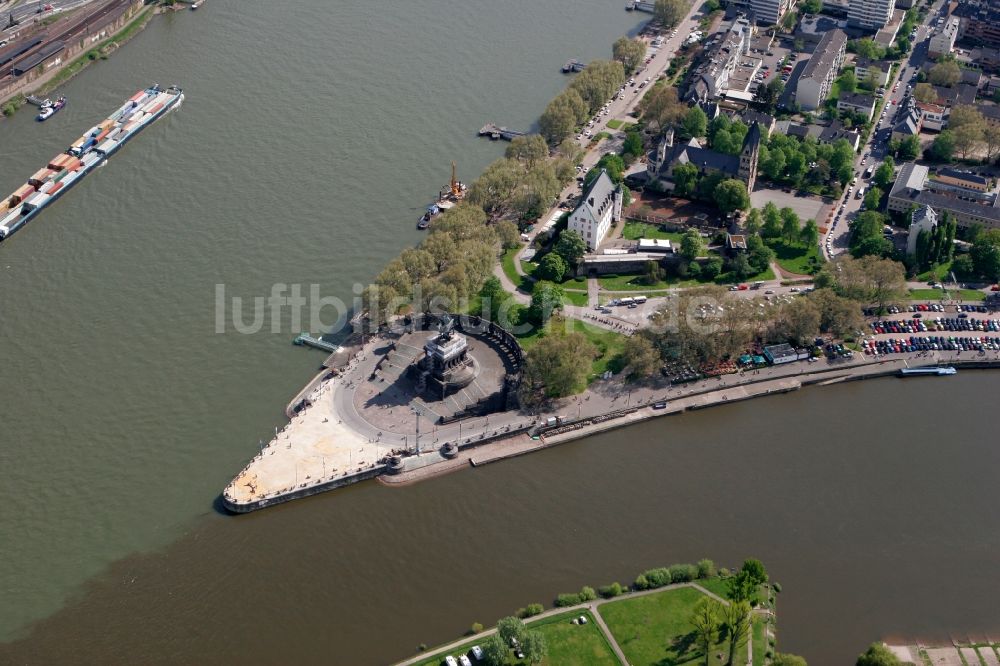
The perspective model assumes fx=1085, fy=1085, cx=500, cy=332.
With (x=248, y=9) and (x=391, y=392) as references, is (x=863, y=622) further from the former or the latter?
(x=248, y=9)

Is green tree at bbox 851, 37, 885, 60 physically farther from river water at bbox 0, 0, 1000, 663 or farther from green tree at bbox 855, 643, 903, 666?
green tree at bbox 855, 643, 903, 666

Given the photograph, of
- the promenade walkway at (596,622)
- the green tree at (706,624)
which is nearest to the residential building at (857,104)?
the promenade walkway at (596,622)

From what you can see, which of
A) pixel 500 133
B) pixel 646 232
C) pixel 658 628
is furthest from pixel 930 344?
pixel 500 133

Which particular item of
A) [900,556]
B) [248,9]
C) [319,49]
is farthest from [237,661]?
[248,9]

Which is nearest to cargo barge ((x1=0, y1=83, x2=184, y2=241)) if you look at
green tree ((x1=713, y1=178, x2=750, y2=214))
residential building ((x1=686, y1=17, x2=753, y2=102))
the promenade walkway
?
residential building ((x1=686, y1=17, x2=753, y2=102))

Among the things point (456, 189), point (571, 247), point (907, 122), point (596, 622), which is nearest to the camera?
point (596, 622)

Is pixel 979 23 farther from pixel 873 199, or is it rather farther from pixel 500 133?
pixel 500 133

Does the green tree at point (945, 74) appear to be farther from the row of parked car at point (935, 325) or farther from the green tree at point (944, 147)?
the row of parked car at point (935, 325)
